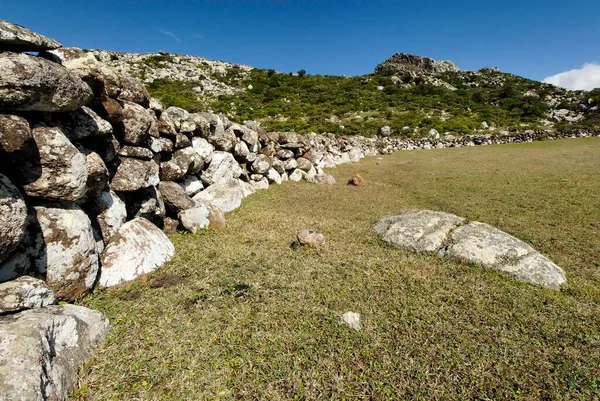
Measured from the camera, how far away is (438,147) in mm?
36625

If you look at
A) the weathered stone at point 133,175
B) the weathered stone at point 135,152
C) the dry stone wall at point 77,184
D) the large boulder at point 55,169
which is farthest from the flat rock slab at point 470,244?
the large boulder at point 55,169

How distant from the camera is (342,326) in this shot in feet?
14.1

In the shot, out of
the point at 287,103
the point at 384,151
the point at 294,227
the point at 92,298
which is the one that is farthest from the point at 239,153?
the point at 287,103

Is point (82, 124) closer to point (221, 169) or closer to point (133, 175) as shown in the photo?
point (133, 175)

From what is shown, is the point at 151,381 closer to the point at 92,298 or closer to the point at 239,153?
the point at 92,298

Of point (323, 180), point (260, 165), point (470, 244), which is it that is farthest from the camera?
point (323, 180)

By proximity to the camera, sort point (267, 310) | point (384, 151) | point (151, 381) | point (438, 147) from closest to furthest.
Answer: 1. point (151, 381)
2. point (267, 310)
3. point (384, 151)
4. point (438, 147)

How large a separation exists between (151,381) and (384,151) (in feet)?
102

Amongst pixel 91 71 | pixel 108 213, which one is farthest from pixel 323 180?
pixel 91 71

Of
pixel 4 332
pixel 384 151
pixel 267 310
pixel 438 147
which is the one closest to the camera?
pixel 4 332

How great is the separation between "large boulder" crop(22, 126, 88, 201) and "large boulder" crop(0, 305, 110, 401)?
176cm

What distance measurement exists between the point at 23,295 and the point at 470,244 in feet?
25.0

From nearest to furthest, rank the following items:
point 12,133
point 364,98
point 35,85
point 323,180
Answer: point 12,133 → point 35,85 → point 323,180 → point 364,98

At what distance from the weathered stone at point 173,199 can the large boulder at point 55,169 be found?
3.76 metres
